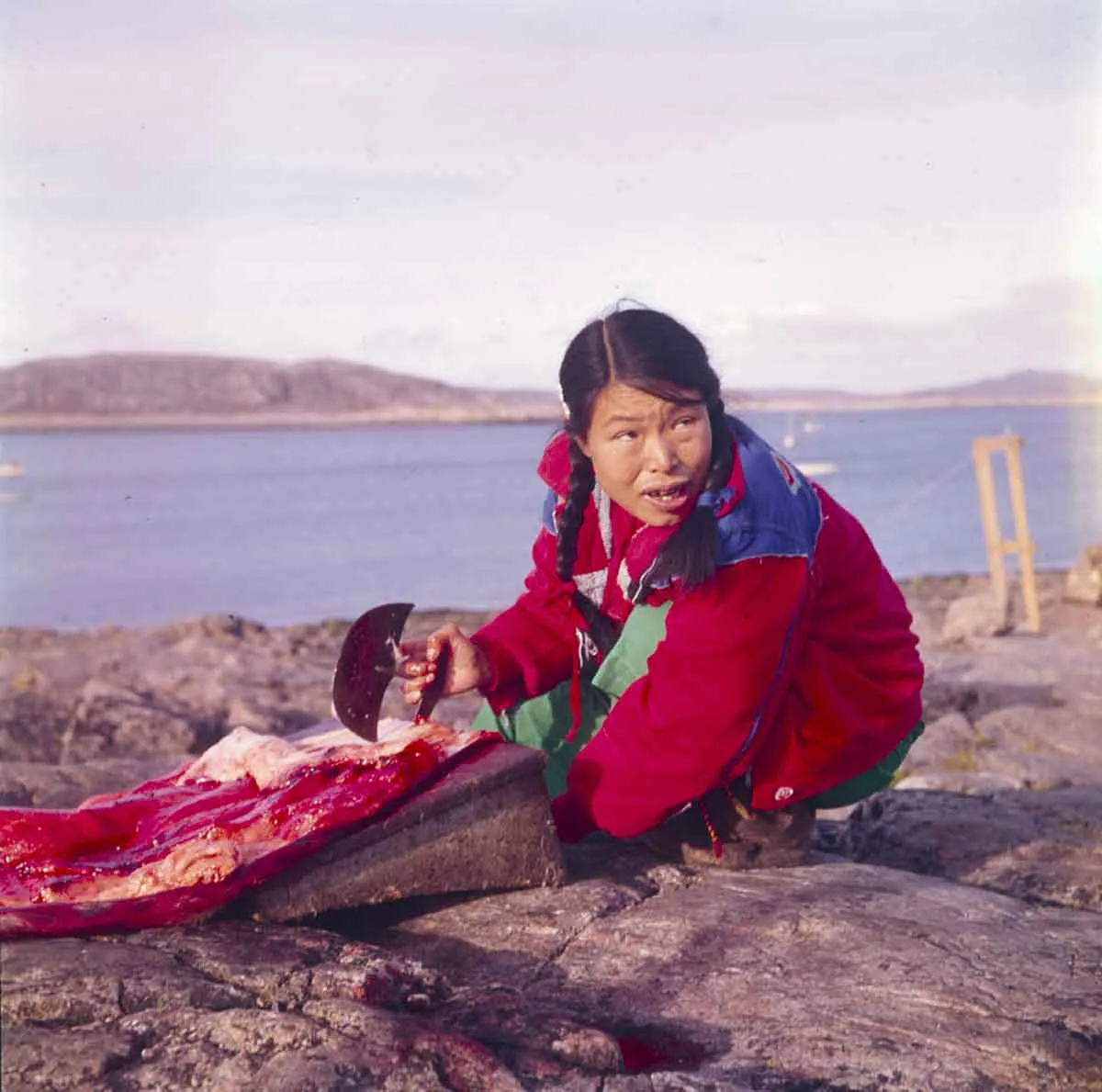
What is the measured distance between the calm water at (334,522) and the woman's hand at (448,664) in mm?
973

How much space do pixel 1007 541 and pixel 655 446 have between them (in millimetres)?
8545

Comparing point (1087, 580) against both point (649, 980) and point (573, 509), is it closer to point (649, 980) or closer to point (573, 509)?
point (573, 509)

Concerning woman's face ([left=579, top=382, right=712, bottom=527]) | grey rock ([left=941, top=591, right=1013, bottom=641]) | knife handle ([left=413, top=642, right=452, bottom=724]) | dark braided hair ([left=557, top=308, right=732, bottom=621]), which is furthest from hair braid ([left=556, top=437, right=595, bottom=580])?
grey rock ([left=941, top=591, right=1013, bottom=641])

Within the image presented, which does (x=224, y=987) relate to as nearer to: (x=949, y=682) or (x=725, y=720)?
(x=725, y=720)

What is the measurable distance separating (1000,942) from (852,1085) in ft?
2.86

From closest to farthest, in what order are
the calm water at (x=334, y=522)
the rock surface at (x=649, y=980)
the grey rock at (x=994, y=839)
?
the rock surface at (x=649, y=980), the grey rock at (x=994, y=839), the calm water at (x=334, y=522)

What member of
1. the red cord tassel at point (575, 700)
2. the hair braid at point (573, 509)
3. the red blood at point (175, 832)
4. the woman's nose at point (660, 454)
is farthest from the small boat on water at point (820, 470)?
the red blood at point (175, 832)

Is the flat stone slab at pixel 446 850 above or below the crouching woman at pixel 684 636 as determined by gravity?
below

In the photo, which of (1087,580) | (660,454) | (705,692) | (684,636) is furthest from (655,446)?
(1087,580)

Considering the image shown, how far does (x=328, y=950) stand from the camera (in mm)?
3094

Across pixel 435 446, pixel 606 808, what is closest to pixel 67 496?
pixel 435 446

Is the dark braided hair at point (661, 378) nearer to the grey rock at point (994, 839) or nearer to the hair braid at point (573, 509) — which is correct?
the hair braid at point (573, 509)

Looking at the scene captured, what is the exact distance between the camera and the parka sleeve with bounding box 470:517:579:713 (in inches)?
167

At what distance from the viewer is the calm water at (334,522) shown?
60.8 feet
